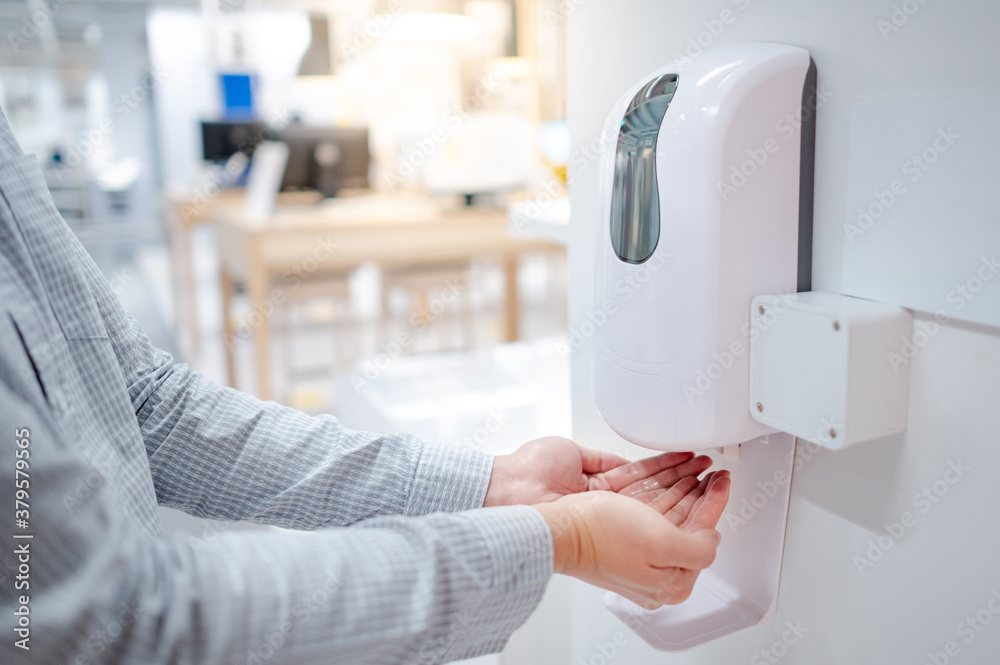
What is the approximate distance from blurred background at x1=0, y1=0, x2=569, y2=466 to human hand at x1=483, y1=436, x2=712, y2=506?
0.30 metres

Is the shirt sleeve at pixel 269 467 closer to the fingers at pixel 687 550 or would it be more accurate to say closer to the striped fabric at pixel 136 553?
the striped fabric at pixel 136 553

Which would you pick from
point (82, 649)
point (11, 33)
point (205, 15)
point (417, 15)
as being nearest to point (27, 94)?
point (11, 33)

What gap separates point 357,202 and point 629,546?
3396 mm

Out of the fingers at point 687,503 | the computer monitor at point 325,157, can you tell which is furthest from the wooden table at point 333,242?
the fingers at point 687,503

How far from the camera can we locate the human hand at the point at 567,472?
27.4 inches

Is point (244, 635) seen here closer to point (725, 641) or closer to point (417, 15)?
point (725, 641)

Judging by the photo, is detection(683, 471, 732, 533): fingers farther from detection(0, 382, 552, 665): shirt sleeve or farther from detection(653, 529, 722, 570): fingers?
detection(0, 382, 552, 665): shirt sleeve

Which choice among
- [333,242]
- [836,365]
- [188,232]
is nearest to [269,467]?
[836,365]

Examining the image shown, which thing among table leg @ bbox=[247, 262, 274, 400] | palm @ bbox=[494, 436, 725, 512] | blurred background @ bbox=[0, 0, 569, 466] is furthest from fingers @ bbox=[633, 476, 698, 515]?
table leg @ bbox=[247, 262, 274, 400]

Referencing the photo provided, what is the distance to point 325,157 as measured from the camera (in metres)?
3.90

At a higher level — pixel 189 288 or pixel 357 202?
pixel 357 202

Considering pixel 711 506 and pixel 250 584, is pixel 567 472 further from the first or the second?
pixel 250 584

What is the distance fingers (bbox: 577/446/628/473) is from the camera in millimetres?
777

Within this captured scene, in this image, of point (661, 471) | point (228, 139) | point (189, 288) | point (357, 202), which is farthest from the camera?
point (228, 139)
